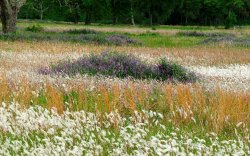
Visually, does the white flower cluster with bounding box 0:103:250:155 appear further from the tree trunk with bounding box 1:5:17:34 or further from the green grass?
the tree trunk with bounding box 1:5:17:34

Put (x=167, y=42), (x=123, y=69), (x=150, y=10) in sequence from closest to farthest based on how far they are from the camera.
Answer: (x=123, y=69)
(x=167, y=42)
(x=150, y=10)

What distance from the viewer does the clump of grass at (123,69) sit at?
1302cm

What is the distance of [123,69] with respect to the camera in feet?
45.2

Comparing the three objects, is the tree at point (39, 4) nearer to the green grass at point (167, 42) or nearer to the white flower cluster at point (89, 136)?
the green grass at point (167, 42)

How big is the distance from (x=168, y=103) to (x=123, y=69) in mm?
6017

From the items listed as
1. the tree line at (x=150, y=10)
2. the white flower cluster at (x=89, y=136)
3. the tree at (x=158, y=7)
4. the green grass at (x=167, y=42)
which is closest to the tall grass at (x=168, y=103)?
the white flower cluster at (x=89, y=136)

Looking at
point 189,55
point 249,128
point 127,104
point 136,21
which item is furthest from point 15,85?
point 136,21

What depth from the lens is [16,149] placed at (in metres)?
5.09

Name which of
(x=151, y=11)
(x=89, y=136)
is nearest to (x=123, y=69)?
(x=89, y=136)

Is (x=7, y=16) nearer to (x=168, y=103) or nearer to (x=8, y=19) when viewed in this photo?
(x=8, y=19)

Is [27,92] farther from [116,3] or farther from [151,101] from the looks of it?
[116,3]

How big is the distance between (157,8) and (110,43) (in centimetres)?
6506

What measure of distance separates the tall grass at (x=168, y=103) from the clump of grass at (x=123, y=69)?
3.54 m

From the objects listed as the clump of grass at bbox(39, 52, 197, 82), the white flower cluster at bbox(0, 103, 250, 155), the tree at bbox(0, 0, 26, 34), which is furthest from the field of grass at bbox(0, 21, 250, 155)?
the tree at bbox(0, 0, 26, 34)
